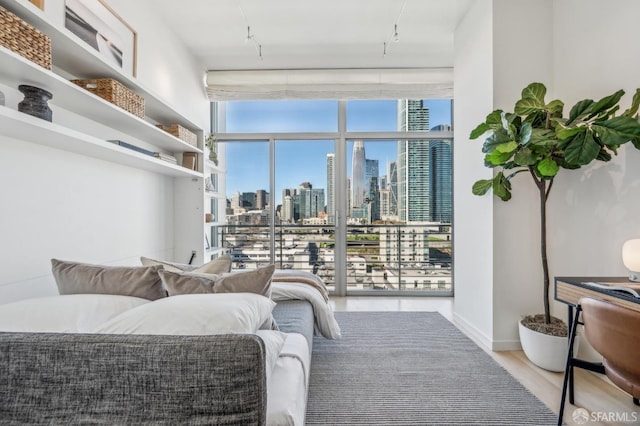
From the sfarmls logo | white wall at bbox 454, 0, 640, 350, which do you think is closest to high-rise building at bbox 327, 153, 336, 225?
white wall at bbox 454, 0, 640, 350

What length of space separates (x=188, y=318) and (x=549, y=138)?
2.41 m

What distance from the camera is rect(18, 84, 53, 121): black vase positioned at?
4.80ft

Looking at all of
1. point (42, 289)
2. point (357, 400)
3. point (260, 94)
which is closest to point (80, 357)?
point (42, 289)

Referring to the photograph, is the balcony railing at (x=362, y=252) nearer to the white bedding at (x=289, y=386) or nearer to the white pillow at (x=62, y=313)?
the white bedding at (x=289, y=386)

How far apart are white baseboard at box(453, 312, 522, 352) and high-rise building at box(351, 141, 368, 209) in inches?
78.9

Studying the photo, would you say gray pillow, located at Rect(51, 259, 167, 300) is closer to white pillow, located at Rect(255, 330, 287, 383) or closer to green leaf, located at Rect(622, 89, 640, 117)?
white pillow, located at Rect(255, 330, 287, 383)

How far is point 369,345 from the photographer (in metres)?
2.55

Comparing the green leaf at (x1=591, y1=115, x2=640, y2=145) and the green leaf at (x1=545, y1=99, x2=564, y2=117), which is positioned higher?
the green leaf at (x1=545, y1=99, x2=564, y2=117)

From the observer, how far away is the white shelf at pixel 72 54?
1.43m

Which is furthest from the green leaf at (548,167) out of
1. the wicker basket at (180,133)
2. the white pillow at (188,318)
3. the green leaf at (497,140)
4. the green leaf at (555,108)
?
the wicker basket at (180,133)

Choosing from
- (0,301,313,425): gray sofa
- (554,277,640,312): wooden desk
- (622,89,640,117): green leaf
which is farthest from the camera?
(622,89,640,117): green leaf

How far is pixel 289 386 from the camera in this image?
1127 millimetres

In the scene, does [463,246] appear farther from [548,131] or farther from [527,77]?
[527,77]

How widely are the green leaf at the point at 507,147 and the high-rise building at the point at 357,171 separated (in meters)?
2.14
